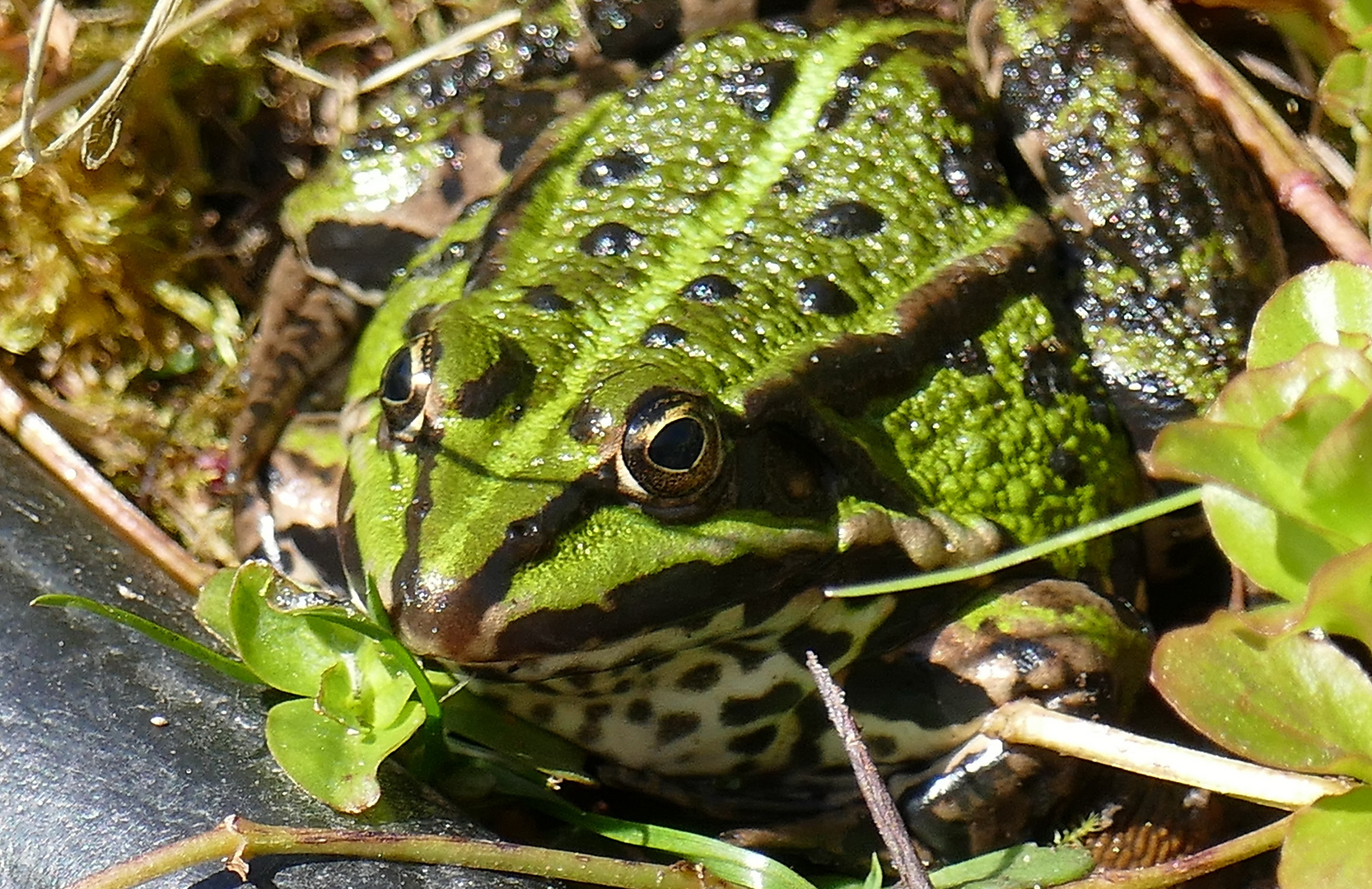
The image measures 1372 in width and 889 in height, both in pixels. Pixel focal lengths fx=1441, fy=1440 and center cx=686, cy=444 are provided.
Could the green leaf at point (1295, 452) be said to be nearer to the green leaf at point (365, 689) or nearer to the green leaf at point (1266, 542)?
the green leaf at point (1266, 542)

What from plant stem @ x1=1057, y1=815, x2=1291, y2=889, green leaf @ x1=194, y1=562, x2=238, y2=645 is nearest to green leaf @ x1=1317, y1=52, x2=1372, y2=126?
plant stem @ x1=1057, y1=815, x2=1291, y2=889

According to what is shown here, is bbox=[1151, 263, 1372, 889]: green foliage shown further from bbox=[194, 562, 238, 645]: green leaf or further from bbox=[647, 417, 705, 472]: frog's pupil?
bbox=[194, 562, 238, 645]: green leaf

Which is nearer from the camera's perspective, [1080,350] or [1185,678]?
[1185,678]

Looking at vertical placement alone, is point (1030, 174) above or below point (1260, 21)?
below

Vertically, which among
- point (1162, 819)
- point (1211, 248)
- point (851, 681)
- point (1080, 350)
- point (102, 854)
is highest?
point (1211, 248)

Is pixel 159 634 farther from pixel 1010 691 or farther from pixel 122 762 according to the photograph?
pixel 1010 691

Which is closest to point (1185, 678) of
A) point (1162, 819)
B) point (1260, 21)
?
point (1162, 819)

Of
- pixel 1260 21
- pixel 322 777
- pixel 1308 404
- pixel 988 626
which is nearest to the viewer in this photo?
pixel 1308 404

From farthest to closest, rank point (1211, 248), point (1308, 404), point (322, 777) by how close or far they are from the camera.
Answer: point (1211, 248), point (322, 777), point (1308, 404)

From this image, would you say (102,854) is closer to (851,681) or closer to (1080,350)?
(851,681)
